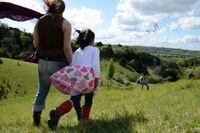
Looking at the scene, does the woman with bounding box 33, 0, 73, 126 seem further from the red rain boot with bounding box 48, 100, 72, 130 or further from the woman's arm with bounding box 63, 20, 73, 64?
the red rain boot with bounding box 48, 100, 72, 130

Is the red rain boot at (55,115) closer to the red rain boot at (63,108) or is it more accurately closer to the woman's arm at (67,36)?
the red rain boot at (63,108)

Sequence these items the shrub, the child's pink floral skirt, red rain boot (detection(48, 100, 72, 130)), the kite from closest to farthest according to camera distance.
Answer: red rain boot (detection(48, 100, 72, 130)) → the child's pink floral skirt → the kite → the shrub

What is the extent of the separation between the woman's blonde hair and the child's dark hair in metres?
0.62

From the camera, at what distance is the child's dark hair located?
638 cm

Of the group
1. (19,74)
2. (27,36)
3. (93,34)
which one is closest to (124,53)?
(27,36)

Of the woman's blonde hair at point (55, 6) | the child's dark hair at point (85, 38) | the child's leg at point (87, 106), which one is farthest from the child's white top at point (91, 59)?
the woman's blonde hair at point (55, 6)

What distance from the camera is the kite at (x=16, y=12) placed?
668 centimetres

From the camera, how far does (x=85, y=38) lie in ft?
20.9

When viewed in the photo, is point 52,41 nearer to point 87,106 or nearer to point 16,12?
point 16,12

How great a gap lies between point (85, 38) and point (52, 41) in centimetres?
65

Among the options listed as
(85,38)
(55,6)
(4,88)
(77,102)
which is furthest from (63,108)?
(4,88)

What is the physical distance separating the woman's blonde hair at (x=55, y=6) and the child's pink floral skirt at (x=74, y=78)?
101 cm

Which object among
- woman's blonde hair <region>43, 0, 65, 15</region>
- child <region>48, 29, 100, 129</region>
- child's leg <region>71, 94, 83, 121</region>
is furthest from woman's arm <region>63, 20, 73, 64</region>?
child's leg <region>71, 94, 83, 121</region>

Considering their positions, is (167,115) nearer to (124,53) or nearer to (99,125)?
(99,125)
